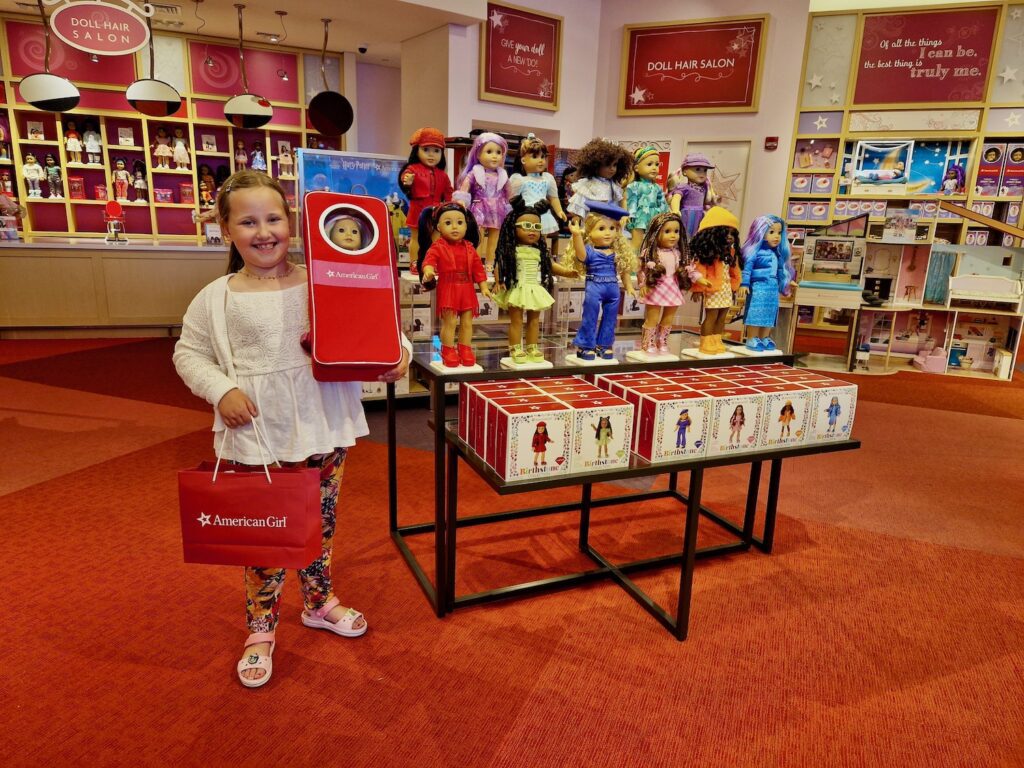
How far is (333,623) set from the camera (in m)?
2.06

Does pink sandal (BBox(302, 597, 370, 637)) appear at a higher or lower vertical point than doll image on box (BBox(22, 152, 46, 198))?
lower

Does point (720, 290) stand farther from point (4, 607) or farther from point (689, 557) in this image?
point (4, 607)

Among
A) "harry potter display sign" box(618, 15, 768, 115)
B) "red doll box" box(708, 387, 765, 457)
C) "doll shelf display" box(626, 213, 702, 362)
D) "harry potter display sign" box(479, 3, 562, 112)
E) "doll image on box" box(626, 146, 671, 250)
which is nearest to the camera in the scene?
"red doll box" box(708, 387, 765, 457)

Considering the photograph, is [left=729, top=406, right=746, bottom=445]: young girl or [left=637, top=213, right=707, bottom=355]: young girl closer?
[left=729, top=406, right=746, bottom=445]: young girl

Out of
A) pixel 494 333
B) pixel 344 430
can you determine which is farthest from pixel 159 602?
pixel 494 333

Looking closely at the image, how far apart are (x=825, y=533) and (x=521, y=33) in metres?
5.27

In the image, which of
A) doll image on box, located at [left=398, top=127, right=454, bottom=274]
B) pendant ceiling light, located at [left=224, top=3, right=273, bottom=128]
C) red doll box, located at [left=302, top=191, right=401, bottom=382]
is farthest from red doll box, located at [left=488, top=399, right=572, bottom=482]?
pendant ceiling light, located at [left=224, top=3, right=273, bottom=128]

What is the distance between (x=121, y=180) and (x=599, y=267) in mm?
7048

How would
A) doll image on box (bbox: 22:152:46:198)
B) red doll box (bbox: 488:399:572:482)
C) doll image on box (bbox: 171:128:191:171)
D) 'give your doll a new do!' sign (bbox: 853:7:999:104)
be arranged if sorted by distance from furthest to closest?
doll image on box (bbox: 171:128:191:171)
doll image on box (bbox: 22:152:46:198)
'give your doll a new do!' sign (bbox: 853:7:999:104)
red doll box (bbox: 488:399:572:482)

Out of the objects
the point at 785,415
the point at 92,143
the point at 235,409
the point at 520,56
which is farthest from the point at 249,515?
the point at 92,143

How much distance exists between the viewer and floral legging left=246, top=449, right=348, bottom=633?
5.91 feet

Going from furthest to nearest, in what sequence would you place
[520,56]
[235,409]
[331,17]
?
[520,56] → [331,17] → [235,409]

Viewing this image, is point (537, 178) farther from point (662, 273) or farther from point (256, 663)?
point (256, 663)

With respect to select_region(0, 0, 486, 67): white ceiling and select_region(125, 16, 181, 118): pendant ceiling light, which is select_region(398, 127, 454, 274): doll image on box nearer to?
select_region(0, 0, 486, 67): white ceiling
